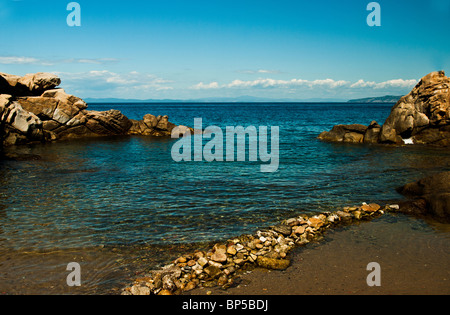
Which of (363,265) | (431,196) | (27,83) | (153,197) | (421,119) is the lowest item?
(363,265)

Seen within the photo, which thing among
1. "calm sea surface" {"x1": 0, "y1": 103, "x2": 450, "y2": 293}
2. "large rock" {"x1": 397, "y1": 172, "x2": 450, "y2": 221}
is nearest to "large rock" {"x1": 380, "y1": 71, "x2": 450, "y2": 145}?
"calm sea surface" {"x1": 0, "y1": 103, "x2": 450, "y2": 293}

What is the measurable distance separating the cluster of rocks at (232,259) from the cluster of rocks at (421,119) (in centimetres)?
3118

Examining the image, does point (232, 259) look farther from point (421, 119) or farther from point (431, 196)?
point (421, 119)

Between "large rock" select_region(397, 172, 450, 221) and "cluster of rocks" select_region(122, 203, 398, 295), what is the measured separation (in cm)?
445

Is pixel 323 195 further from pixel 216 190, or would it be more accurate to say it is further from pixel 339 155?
pixel 339 155

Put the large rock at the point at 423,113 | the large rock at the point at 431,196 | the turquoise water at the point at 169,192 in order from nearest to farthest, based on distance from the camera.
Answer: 1. the turquoise water at the point at 169,192
2. the large rock at the point at 431,196
3. the large rock at the point at 423,113

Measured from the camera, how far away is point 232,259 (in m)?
9.97

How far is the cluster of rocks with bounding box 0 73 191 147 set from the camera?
1529 inches

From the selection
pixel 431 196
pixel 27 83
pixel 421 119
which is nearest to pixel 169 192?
pixel 431 196

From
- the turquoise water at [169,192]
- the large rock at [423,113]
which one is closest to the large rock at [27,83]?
the turquoise water at [169,192]

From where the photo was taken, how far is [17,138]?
123ft

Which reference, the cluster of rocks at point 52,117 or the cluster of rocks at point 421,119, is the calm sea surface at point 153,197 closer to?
the cluster of rocks at point 421,119

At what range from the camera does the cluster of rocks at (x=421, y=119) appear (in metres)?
37.1

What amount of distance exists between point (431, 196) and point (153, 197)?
1384 centimetres
